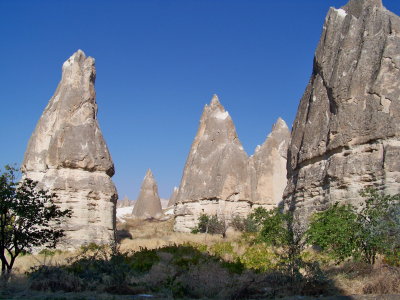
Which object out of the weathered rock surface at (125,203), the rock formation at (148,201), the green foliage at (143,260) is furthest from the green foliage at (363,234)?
the weathered rock surface at (125,203)

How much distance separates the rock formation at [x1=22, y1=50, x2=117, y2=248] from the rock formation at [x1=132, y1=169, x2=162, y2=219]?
23.8 m

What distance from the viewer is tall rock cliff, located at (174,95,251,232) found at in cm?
2244

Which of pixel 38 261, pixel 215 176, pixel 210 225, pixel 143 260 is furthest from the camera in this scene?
pixel 215 176

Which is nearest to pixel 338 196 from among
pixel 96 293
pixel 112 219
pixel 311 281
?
pixel 311 281

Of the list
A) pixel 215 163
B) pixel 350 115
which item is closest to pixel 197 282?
pixel 350 115

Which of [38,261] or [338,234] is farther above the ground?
[338,234]

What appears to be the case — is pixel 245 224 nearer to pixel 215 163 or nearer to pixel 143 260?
pixel 215 163

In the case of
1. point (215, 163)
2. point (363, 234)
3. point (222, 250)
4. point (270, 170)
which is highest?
point (270, 170)

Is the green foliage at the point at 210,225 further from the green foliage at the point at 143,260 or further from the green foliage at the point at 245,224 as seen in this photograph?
the green foliage at the point at 143,260

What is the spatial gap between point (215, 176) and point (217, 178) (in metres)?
0.20

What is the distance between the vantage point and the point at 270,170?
27.0 meters

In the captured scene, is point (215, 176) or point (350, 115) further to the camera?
point (215, 176)

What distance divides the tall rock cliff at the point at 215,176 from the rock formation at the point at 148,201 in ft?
50.6

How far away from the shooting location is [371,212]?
8.90 meters
